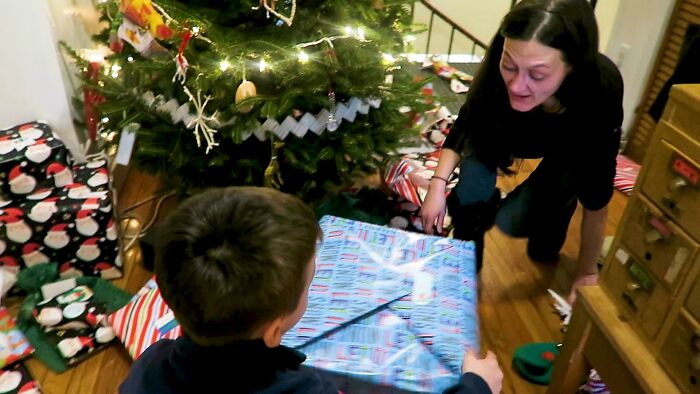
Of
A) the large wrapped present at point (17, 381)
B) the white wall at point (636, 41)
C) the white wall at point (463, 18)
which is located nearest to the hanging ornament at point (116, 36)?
the large wrapped present at point (17, 381)

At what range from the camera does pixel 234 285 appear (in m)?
0.60

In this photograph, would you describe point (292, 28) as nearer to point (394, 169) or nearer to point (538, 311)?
point (394, 169)

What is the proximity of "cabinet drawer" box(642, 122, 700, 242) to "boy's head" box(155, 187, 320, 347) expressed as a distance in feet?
1.96

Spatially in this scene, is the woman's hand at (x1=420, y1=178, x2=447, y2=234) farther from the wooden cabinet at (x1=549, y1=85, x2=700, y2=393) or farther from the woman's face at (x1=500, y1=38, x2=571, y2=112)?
the wooden cabinet at (x1=549, y1=85, x2=700, y2=393)

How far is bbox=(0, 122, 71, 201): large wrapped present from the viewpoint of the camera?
1.50 meters

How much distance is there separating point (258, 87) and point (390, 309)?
2.51 ft

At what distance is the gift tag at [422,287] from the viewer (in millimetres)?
1078

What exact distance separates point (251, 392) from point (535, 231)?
132 cm

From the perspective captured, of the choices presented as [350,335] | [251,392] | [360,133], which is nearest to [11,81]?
[360,133]

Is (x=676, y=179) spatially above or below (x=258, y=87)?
above

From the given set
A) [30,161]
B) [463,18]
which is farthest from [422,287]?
[463,18]

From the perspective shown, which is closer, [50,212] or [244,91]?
[244,91]

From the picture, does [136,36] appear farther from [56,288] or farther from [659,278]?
[659,278]

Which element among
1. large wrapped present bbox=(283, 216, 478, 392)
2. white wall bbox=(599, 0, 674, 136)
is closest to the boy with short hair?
large wrapped present bbox=(283, 216, 478, 392)
